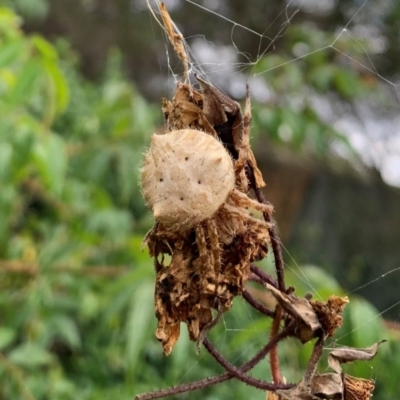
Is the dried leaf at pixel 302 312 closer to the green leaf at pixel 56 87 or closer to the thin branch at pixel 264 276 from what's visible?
the thin branch at pixel 264 276

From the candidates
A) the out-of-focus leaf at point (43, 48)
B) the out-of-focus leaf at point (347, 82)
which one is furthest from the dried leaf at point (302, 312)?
the out-of-focus leaf at point (347, 82)

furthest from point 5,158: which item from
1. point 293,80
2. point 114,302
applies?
point 293,80

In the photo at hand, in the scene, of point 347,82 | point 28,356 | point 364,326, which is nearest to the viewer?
point 364,326

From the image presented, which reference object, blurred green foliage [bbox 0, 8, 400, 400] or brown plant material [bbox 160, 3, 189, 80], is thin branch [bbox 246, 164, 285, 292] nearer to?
brown plant material [bbox 160, 3, 189, 80]

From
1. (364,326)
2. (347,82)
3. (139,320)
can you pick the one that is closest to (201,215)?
(364,326)

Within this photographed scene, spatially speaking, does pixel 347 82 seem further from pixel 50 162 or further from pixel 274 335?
pixel 274 335

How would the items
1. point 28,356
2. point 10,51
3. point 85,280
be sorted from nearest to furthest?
point 10,51, point 28,356, point 85,280

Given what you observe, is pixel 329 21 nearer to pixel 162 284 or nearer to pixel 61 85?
pixel 61 85
